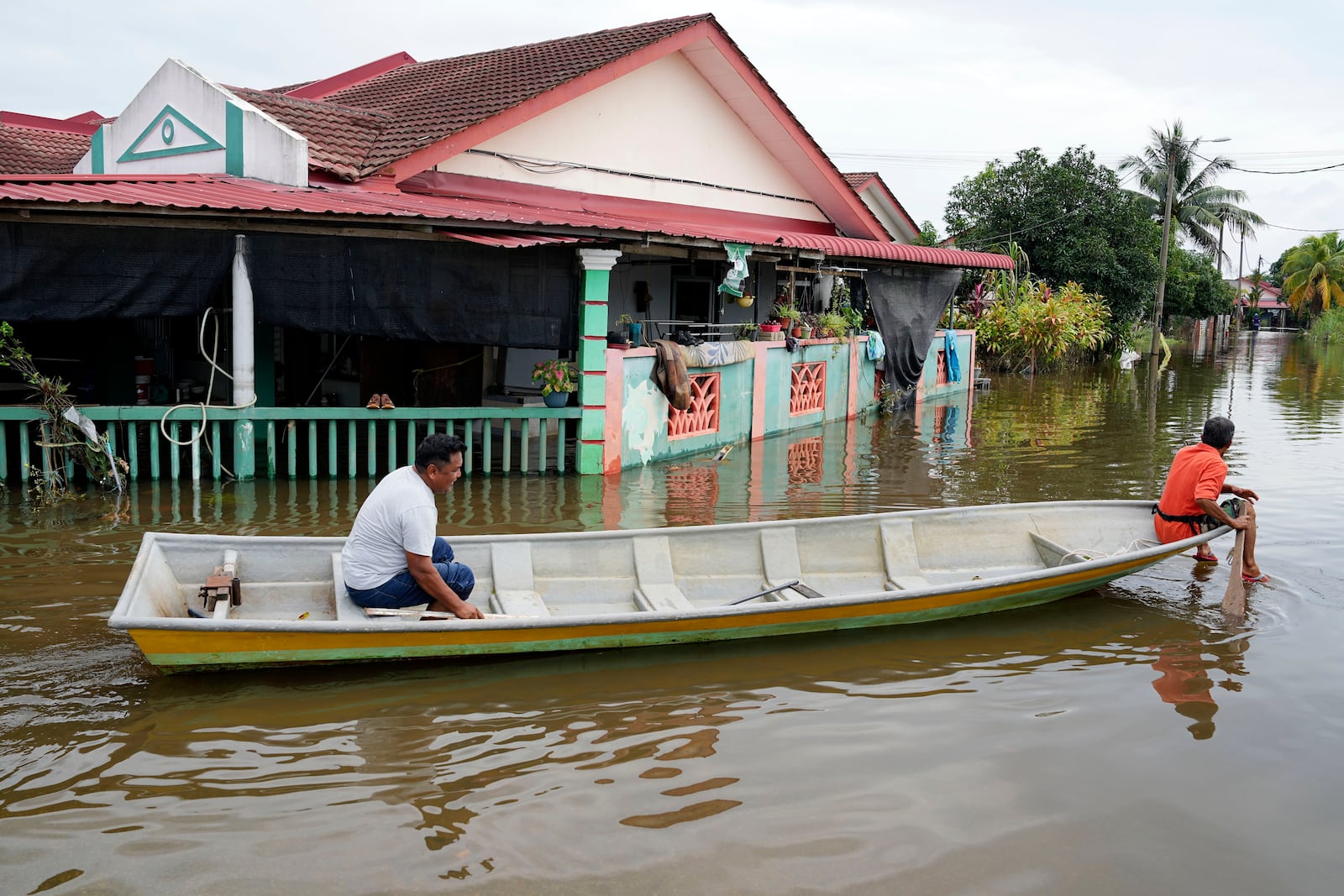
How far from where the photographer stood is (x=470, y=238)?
34.6 ft

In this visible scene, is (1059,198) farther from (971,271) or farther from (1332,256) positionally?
(1332,256)

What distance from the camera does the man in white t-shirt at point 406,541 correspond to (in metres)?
5.98

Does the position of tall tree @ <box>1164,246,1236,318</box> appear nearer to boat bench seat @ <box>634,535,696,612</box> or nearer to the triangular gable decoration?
the triangular gable decoration

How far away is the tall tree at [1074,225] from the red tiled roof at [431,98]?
18368 mm

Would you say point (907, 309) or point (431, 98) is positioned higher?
point (431, 98)

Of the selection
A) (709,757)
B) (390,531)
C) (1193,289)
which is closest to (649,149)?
(390,531)

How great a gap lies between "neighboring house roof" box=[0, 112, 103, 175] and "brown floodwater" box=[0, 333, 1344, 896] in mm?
9830

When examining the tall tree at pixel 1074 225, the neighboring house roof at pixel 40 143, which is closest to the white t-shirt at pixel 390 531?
the neighboring house roof at pixel 40 143

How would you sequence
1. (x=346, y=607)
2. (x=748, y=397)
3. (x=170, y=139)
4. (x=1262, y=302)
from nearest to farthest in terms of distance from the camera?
(x=346, y=607)
(x=170, y=139)
(x=748, y=397)
(x=1262, y=302)

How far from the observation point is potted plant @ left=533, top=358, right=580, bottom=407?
1160cm

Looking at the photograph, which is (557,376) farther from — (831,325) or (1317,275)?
(1317,275)

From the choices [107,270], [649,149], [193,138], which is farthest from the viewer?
[649,149]

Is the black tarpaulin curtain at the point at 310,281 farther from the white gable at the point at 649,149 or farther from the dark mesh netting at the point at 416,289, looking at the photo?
the white gable at the point at 649,149

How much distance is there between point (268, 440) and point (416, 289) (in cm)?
212
